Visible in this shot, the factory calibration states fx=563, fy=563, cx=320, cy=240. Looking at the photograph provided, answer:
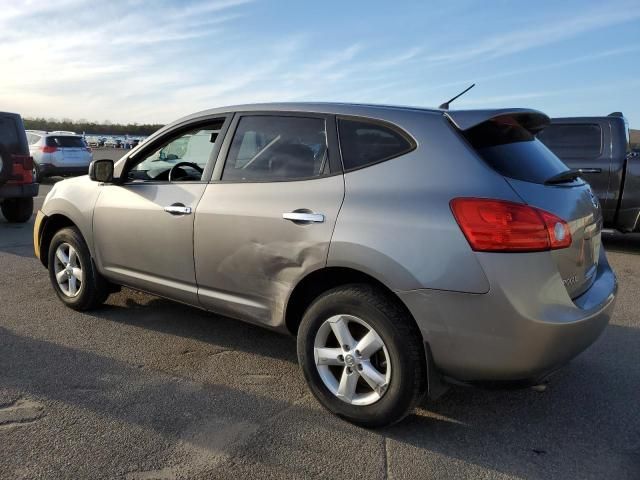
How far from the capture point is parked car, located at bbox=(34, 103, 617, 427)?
2.52m

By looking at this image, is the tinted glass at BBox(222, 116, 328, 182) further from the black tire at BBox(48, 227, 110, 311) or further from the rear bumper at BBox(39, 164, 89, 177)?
the rear bumper at BBox(39, 164, 89, 177)

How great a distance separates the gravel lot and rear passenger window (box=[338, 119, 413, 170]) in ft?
4.57

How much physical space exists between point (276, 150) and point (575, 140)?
586 cm

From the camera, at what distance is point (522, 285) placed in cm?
247

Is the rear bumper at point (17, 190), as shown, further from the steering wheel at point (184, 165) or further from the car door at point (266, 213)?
the car door at point (266, 213)

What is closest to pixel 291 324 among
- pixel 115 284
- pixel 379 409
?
pixel 379 409

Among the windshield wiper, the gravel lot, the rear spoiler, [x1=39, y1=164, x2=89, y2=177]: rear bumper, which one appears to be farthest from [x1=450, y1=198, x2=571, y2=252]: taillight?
[x1=39, y1=164, x2=89, y2=177]: rear bumper

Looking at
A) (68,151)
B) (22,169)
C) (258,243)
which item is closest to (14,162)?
(22,169)

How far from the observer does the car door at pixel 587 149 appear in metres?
7.48

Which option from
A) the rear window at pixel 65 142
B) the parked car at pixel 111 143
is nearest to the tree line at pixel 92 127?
the parked car at pixel 111 143

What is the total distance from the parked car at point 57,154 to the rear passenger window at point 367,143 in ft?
52.2

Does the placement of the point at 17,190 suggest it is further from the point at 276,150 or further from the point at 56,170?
the point at 56,170

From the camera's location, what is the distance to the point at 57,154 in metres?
16.9

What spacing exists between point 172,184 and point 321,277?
137 centimetres
